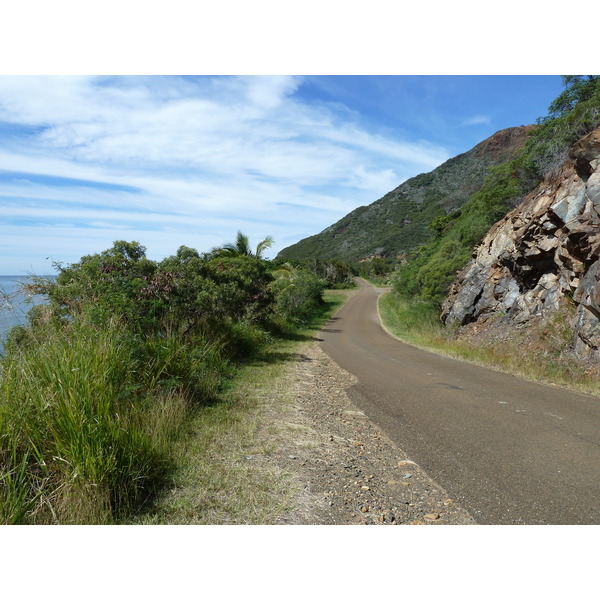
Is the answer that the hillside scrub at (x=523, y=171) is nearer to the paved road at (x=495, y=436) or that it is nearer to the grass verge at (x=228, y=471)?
the paved road at (x=495, y=436)

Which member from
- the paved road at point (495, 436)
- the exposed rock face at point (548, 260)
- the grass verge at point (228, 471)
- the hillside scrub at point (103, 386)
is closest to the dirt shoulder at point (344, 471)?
the grass verge at point (228, 471)

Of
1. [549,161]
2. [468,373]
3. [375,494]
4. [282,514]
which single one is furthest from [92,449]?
[549,161]

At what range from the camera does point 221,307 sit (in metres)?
11.2

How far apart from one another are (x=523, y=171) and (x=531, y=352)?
9.71 m

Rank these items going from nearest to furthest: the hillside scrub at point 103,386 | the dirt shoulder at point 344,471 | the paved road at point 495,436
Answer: the hillside scrub at point 103,386, the dirt shoulder at point 344,471, the paved road at point 495,436

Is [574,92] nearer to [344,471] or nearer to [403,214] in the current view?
[344,471]

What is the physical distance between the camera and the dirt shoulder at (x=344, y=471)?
3656 millimetres

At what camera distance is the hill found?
9394cm

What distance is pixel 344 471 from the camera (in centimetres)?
458

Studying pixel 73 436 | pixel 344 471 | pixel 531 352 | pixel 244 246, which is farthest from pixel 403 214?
pixel 73 436

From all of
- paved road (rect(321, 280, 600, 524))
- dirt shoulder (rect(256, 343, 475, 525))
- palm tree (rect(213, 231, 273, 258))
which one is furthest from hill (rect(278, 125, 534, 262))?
dirt shoulder (rect(256, 343, 475, 525))

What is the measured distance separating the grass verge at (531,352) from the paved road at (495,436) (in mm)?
692

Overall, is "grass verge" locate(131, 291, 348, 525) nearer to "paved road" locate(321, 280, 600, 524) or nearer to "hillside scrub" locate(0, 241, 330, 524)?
"hillside scrub" locate(0, 241, 330, 524)

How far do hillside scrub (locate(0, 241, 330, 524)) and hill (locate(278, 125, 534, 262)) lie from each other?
8108 cm
